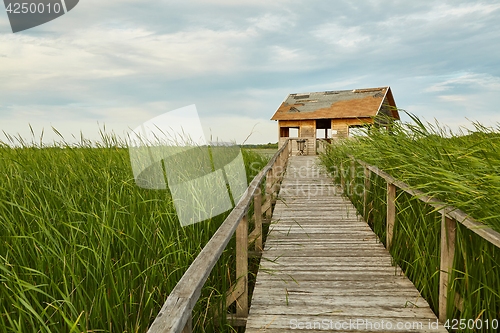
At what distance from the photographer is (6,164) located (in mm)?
3793

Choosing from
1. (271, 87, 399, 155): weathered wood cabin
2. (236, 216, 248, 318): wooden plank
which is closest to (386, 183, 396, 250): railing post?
(236, 216, 248, 318): wooden plank

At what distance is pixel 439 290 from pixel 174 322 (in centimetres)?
213

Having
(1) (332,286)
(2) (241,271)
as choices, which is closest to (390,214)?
(1) (332,286)

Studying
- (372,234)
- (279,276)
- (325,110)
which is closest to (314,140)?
(325,110)

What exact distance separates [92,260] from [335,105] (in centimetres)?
2096

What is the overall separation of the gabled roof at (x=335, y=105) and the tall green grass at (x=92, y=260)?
714 inches

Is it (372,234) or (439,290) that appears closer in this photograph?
(439,290)

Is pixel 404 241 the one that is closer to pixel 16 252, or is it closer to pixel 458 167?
pixel 458 167

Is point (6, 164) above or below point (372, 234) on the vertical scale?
above

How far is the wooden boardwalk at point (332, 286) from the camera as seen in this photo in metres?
2.40

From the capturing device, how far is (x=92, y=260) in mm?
2154

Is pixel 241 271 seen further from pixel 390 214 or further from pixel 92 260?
pixel 390 214

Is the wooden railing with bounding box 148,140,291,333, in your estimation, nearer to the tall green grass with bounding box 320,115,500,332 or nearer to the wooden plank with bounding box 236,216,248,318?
the wooden plank with bounding box 236,216,248,318

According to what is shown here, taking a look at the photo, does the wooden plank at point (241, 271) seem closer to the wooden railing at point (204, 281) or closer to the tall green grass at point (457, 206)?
the wooden railing at point (204, 281)
